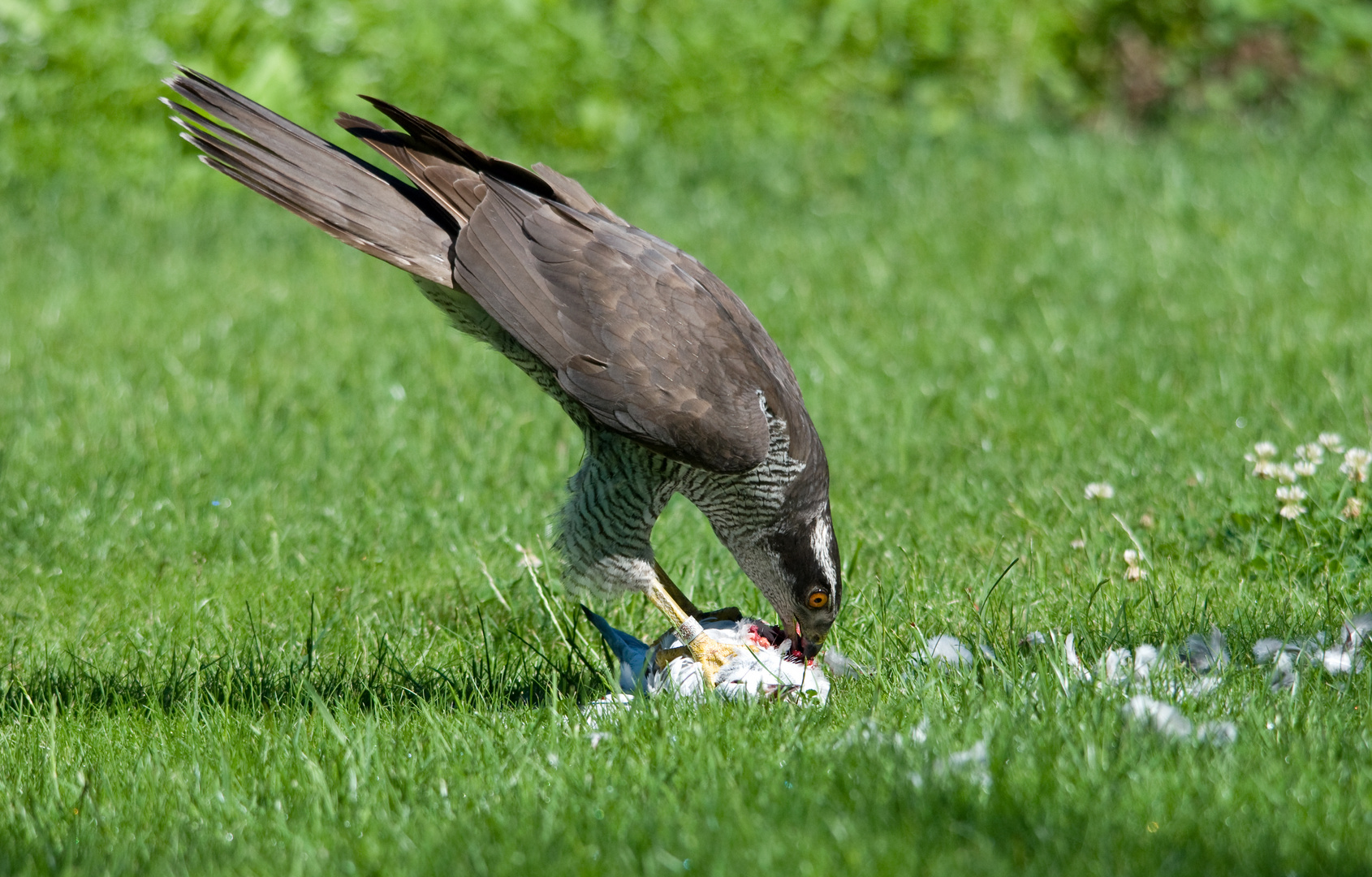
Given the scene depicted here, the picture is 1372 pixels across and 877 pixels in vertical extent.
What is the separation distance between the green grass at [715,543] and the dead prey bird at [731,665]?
0.13m

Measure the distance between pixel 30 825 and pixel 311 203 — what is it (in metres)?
1.85

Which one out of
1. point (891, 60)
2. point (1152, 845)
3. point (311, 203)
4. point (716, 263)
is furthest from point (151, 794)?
point (891, 60)

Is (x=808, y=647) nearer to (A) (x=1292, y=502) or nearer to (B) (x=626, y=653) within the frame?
(B) (x=626, y=653)

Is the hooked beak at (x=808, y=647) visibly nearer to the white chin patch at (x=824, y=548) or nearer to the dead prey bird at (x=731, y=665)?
the dead prey bird at (x=731, y=665)

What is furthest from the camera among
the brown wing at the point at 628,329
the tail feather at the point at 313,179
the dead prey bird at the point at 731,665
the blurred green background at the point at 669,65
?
the blurred green background at the point at 669,65

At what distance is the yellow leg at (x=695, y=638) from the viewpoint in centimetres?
362

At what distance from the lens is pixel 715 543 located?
5.00 meters

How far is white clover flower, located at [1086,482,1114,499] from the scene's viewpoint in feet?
15.2

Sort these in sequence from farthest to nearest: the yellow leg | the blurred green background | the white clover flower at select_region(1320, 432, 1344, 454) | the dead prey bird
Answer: the blurred green background → the white clover flower at select_region(1320, 432, 1344, 454) → the yellow leg → the dead prey bird

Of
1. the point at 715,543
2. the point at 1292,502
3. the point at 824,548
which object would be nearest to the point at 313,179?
the point at 824,548

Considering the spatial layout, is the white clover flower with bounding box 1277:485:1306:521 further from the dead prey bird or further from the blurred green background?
the blurred green background

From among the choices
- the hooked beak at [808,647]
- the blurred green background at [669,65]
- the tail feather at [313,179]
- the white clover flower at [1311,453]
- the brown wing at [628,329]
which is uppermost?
the blurred green background at [669,65]

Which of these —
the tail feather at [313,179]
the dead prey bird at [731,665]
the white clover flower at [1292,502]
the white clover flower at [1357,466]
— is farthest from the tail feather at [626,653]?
the white clover flower at [1357,466]

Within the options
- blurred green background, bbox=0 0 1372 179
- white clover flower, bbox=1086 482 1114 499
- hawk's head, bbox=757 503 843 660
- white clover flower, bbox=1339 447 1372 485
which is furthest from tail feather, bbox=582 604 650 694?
blurred green background, bbox=0 0 1372 179
